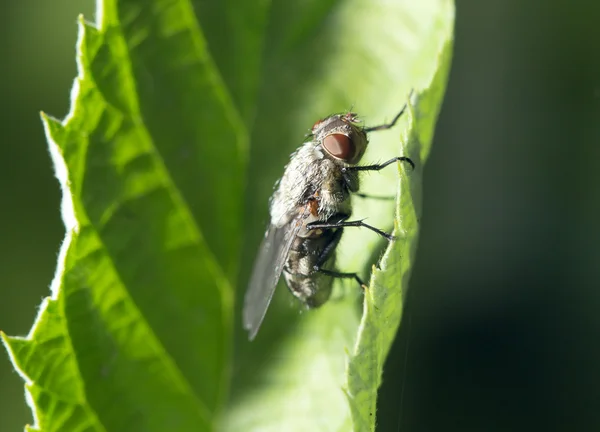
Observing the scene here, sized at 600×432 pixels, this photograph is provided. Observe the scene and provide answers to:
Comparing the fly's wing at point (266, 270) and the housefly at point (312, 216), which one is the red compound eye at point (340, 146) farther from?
the fly's wing at point (266, 270)

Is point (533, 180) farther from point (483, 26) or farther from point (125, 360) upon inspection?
point (125, 360)

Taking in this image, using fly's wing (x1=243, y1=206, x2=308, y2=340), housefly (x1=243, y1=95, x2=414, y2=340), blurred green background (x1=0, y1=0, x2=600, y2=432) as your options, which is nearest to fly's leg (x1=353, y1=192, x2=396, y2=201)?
housefly (x1=243, y1=95, x2=414, y2=340)

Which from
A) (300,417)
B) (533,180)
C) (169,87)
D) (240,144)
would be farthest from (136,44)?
(533,180)

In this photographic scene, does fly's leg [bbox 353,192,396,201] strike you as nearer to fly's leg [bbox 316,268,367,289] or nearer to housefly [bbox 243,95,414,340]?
housefly [bbox 243,95,414,340]

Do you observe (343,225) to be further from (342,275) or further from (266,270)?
(266,270)

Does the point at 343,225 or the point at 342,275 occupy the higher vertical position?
the point at 343,225

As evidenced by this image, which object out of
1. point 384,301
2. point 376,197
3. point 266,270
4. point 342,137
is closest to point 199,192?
point 266,270

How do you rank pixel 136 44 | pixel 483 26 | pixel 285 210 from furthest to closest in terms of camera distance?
pixel 483 26, pixel 285 210, pixel 136 44
